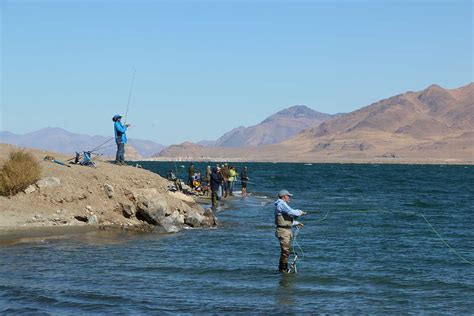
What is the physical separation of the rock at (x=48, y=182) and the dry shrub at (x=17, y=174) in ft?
0.57

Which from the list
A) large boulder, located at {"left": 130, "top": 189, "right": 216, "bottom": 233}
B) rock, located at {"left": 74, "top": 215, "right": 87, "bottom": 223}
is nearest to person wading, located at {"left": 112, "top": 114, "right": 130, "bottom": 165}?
large boulder, located at {"left": 130, "top": 189, "right": 216, "bottom": 233}

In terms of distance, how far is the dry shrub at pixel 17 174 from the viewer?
21.2 meters

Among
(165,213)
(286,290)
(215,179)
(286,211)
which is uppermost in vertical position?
(215,179)

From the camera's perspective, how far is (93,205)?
22547mm

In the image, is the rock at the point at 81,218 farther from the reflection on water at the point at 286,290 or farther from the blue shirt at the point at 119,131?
the reflection on water at the point at 286,290

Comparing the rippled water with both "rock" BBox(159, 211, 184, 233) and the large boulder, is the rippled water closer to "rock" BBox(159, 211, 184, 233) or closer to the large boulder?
"rock" BBox(159, 211, 184, 233)

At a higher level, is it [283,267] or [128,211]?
[128,211]

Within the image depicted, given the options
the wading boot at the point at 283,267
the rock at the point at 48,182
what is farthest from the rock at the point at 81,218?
the wading boot at the point at 283,267

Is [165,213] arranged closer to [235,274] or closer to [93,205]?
[93,205]

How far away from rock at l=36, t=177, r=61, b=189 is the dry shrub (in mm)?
173

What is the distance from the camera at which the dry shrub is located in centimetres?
2119

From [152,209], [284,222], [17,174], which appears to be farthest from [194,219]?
[284,222]

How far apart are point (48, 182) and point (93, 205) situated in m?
1.55

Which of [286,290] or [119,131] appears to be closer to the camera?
[286,290]
